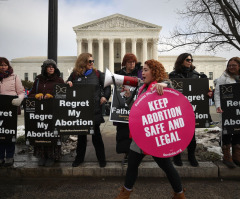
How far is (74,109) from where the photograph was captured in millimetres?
3311

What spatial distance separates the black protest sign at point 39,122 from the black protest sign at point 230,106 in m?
2.84

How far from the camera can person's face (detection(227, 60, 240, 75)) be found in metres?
3.38

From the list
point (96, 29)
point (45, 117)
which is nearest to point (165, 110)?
point (45, 117)

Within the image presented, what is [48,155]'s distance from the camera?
347cm

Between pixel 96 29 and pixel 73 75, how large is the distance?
5075cm

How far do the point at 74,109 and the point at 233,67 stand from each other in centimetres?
278

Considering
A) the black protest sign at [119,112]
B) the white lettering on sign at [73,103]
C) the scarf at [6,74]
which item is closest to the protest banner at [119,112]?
the black protest sign at [119,112]

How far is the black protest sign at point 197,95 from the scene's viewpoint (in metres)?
3.53

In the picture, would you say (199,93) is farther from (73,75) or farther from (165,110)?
(73,75)

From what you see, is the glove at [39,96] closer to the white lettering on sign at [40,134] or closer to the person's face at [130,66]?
the white lettering on sign at [40,134]

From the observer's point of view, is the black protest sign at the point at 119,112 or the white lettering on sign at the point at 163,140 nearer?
the white lettering on sign at the point at 163,140

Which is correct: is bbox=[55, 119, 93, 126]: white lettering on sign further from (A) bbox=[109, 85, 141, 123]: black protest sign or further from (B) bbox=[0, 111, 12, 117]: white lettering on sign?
(B) bbox=[0, 111, 12, 117]: white lettering on sign

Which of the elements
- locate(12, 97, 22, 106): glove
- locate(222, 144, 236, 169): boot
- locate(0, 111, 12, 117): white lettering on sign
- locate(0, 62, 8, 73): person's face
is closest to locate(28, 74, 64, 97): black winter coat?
locate(12, 97, 22, 106): glove

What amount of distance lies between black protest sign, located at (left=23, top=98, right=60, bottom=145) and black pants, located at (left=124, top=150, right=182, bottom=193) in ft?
5.61
